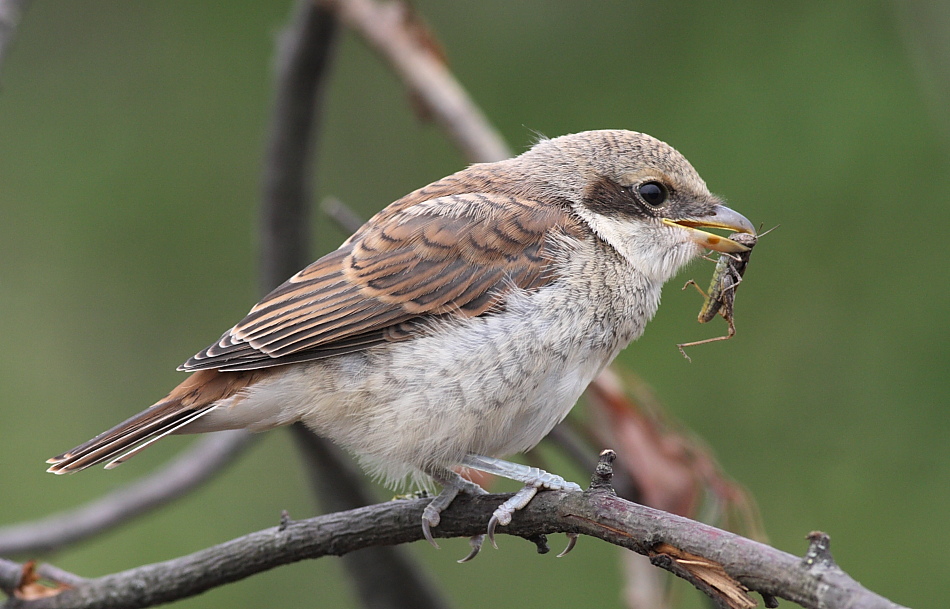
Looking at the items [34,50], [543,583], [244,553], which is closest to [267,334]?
[244,553]

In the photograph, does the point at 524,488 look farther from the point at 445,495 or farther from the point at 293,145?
the point at 293,145

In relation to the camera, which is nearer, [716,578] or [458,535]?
[716,578]

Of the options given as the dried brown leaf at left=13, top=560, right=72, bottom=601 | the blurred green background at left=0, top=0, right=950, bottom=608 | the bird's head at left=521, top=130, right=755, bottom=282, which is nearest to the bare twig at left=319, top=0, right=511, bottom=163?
the blurred green background at left=0, top=0, right=950, bottom=608

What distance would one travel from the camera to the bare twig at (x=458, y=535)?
178 cm

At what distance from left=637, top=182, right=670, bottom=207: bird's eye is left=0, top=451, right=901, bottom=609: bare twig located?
962 millimetres

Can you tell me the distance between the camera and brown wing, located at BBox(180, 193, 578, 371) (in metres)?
2.67

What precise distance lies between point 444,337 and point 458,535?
18.7 inches

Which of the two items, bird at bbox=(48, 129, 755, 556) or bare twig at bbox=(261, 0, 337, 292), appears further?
bare twig at bbox=(261, 0, 337, 292)

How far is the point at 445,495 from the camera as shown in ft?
8.37

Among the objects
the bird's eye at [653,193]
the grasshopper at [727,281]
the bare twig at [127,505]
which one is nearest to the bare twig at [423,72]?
the bird's eye at [653,193]

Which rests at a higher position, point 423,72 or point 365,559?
point 423,72

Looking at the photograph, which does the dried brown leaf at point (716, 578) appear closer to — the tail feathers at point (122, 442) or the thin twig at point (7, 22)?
the tail feathers at point (122, 442)

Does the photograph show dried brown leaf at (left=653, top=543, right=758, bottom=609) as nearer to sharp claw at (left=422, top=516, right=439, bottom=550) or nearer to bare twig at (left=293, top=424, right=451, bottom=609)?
sharp claw at (left=422, top=516, right=439, bottom=550)

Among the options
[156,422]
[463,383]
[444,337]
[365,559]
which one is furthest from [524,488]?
[365,559]
